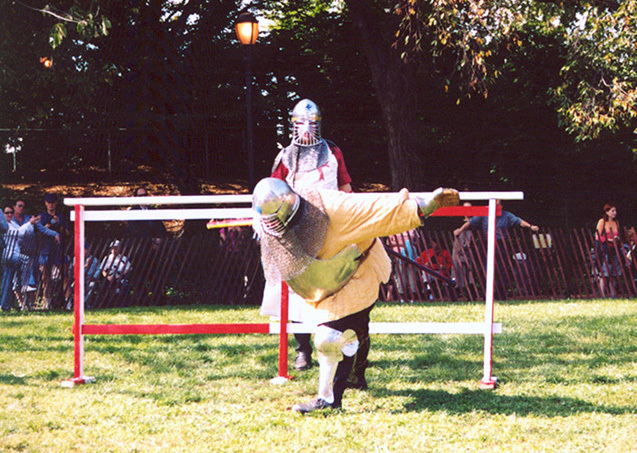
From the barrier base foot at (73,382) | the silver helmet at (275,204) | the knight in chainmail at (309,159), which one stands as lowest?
the barrier base foot at (73,382)

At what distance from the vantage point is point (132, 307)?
398 inches

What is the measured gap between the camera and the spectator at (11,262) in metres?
10.0

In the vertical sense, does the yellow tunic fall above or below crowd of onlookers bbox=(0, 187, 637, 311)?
above

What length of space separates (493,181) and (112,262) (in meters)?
12.4

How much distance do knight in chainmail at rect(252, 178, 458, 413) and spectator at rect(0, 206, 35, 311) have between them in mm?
7254

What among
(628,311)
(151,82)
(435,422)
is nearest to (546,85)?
(151,82)

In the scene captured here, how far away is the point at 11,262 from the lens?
10141mm

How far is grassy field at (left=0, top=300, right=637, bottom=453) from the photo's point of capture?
356cm

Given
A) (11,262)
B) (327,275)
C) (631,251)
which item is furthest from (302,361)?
(631,251)

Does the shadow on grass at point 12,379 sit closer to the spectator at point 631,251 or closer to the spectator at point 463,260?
the spectator at point 463,260

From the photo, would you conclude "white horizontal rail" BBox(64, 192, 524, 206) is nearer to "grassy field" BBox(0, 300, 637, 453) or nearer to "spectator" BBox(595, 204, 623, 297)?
"grassy field" BBox(0, 300, 637, 453)

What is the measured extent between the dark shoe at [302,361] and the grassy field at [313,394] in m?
0.16

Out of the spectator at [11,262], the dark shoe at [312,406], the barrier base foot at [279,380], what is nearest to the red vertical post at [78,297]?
the barrier base foot at [279,380]

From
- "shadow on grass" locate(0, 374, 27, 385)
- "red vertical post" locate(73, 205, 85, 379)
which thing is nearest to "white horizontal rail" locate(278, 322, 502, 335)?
"red vertical post" locate(73, 205, 85, 379)
